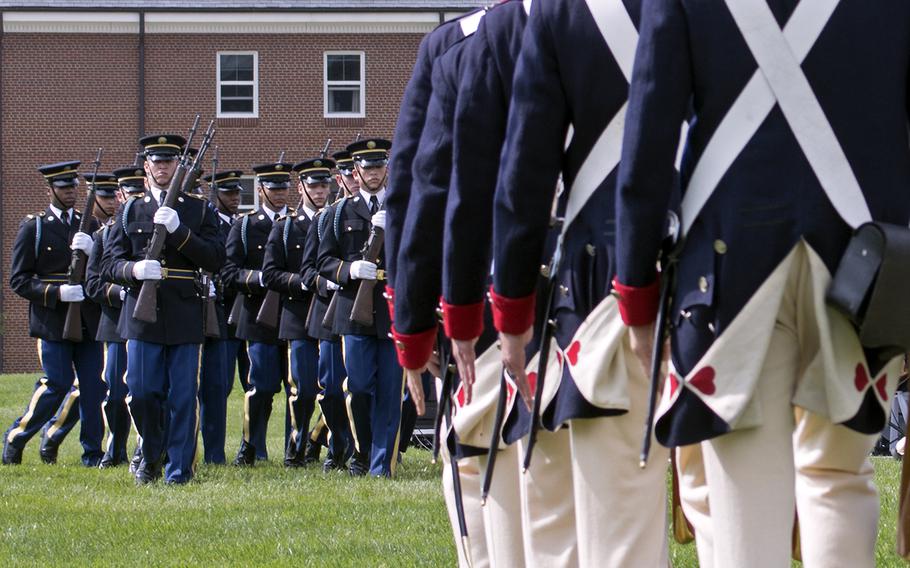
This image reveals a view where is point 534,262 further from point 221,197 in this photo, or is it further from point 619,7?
point 221,197

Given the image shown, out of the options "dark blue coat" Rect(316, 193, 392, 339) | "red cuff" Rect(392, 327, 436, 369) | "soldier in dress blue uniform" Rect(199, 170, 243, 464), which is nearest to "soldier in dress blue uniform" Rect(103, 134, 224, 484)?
"dark blue coat" Rect(316, 193, 392, 339)

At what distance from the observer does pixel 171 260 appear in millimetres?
11547

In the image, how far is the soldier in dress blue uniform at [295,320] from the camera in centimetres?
1341

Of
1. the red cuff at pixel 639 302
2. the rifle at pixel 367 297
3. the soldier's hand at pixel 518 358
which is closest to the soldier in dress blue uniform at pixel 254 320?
the rifle at pixel 367 297

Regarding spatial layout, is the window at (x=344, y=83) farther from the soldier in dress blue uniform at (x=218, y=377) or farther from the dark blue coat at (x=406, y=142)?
the dark blue coat at (x=406, y=142)

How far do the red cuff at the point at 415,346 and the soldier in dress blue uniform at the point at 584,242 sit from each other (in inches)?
34.8

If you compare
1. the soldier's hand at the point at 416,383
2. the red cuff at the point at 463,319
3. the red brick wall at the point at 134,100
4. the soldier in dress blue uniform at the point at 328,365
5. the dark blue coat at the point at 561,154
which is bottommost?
the soldier in dress blue uniform at the point at 328,365

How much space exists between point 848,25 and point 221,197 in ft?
41.1

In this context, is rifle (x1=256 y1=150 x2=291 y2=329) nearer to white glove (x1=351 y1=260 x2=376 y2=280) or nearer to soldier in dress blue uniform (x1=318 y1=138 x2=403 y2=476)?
soldier in dress blue uniform (x1=318 y1=138 x2=403 y2=476)

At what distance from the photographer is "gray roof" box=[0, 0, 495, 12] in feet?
125

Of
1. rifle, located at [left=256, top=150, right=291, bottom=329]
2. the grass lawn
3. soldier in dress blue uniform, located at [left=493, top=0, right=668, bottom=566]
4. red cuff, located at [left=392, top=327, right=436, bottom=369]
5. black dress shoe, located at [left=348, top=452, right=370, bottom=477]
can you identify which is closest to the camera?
soldier in dress blue uniform, located at [left=493, top=0, right=668, bottom=566]

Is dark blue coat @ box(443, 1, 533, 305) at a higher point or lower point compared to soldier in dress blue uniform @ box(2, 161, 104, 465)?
higher

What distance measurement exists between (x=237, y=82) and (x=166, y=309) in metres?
28.2

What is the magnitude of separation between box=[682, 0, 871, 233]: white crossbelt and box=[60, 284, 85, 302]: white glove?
10762 millimetres
